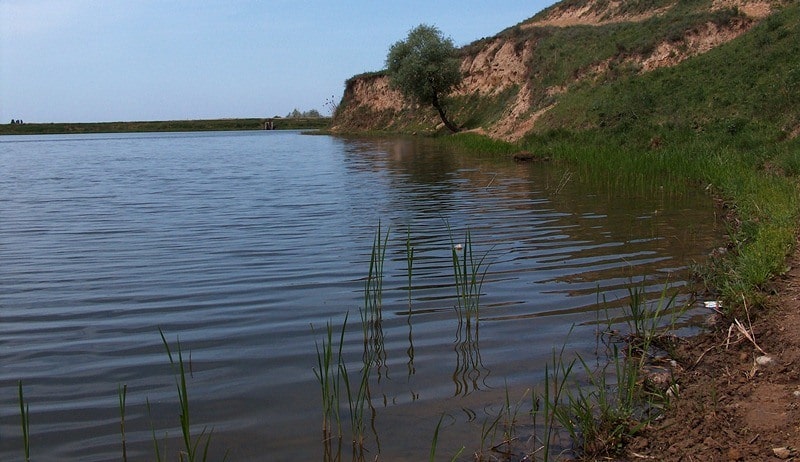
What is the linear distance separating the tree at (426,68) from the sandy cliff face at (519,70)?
3.34m

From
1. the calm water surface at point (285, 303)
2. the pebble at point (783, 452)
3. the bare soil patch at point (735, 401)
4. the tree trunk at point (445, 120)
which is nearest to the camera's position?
the pebble at point (783, 452)

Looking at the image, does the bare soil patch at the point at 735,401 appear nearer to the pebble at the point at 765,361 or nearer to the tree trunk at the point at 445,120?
the pebble at the point at 765,361

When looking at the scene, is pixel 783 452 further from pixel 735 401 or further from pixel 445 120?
pixel 445 120

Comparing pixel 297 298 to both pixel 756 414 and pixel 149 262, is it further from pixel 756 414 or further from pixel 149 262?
pixel 756 414

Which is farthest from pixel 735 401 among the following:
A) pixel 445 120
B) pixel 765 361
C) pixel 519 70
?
pixel 519 70

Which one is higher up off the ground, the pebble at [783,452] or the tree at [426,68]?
the tree at [426,68]

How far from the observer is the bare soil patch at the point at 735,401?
3943 millimetres

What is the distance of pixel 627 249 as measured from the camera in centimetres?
1014

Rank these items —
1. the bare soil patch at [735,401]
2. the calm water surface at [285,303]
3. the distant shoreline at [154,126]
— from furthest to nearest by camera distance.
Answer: the distant shoreline at [154,126], the calm water surface at [285,303], the bare soil patch at [735,401]

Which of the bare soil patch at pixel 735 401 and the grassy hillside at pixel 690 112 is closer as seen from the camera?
the bare soil patch at pixel 735 401

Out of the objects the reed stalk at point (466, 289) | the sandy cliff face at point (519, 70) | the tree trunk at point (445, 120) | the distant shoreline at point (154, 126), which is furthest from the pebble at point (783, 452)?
the distant shoreline at point (154, 126)

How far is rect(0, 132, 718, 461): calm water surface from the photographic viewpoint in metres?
4.84

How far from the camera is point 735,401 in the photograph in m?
4.51

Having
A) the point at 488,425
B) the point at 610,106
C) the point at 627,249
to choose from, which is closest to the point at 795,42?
the point at 610,106
